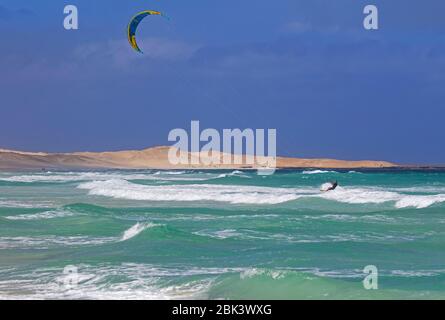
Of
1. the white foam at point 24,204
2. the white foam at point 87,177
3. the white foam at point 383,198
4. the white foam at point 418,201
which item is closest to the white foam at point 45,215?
the white foam at point 24,204

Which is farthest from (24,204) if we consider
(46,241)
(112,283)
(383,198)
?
(112,283)

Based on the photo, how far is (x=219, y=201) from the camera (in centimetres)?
2731

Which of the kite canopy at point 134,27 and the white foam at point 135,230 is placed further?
the kite canopy at point 134,27

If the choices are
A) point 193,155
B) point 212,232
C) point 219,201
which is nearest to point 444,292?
point 212,232

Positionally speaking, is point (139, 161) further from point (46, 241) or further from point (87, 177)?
point (46, 241)

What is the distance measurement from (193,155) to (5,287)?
5848 inches

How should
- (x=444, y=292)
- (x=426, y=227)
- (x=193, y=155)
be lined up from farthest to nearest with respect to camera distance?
(x=193, y=155)
(x=426, y=227)
(x=444, y=292)

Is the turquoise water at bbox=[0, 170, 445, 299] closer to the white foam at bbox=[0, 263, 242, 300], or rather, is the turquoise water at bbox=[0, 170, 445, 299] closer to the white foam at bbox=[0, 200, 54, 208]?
the white foam at bbox=[0, 263, 242, 300]

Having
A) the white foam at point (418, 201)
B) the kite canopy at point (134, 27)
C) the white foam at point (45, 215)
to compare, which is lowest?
the white foam at point (418, 201)

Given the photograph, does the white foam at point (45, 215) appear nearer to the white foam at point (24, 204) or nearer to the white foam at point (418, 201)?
the white foam at point (24, 204)

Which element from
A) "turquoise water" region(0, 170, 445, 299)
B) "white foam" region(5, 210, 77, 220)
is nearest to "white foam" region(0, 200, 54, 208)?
"turquoise water" region(0, 170, 445, 299)

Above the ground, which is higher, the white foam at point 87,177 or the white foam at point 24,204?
the white foam at point 24,204
